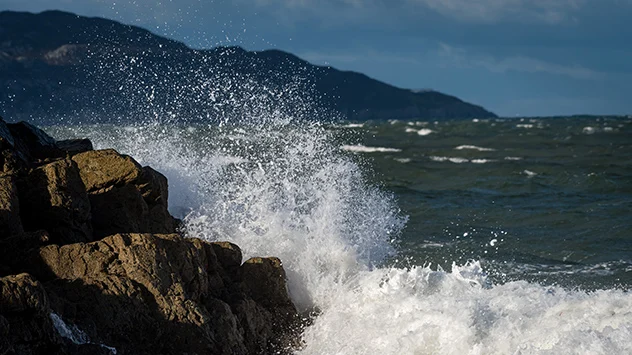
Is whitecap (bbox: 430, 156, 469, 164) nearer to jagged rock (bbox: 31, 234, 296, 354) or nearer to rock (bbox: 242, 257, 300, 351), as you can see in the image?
rock (bbox: 242, 257, 300, 351)

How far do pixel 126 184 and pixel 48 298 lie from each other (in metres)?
2.63

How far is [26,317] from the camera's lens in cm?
562

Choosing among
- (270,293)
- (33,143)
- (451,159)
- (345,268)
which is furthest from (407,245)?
(451,159)

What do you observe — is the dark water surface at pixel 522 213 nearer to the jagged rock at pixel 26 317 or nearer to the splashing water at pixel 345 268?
the splashing water at pixel 345 268

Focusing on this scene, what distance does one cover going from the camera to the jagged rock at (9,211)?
6.98 m

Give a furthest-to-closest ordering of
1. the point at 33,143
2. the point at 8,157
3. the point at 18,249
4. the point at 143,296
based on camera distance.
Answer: the point at 33,143, the point at 8,157, the point at 18,249, the point at 143,296

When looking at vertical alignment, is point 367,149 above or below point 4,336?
below

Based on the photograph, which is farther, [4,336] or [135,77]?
[135,77]

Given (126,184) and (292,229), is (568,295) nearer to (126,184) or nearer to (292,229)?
(292,229)

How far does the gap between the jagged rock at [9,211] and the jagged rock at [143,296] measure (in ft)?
1.29

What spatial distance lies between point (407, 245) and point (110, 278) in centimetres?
690

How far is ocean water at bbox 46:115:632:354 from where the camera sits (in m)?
7.41

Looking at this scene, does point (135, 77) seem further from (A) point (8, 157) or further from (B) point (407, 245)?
(A) point (8, 157)

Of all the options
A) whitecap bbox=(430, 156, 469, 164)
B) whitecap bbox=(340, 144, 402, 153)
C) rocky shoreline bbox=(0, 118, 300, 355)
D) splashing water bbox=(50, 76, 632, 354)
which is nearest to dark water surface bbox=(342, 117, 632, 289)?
whitecap bbox=(430, 156, 469, 164)
